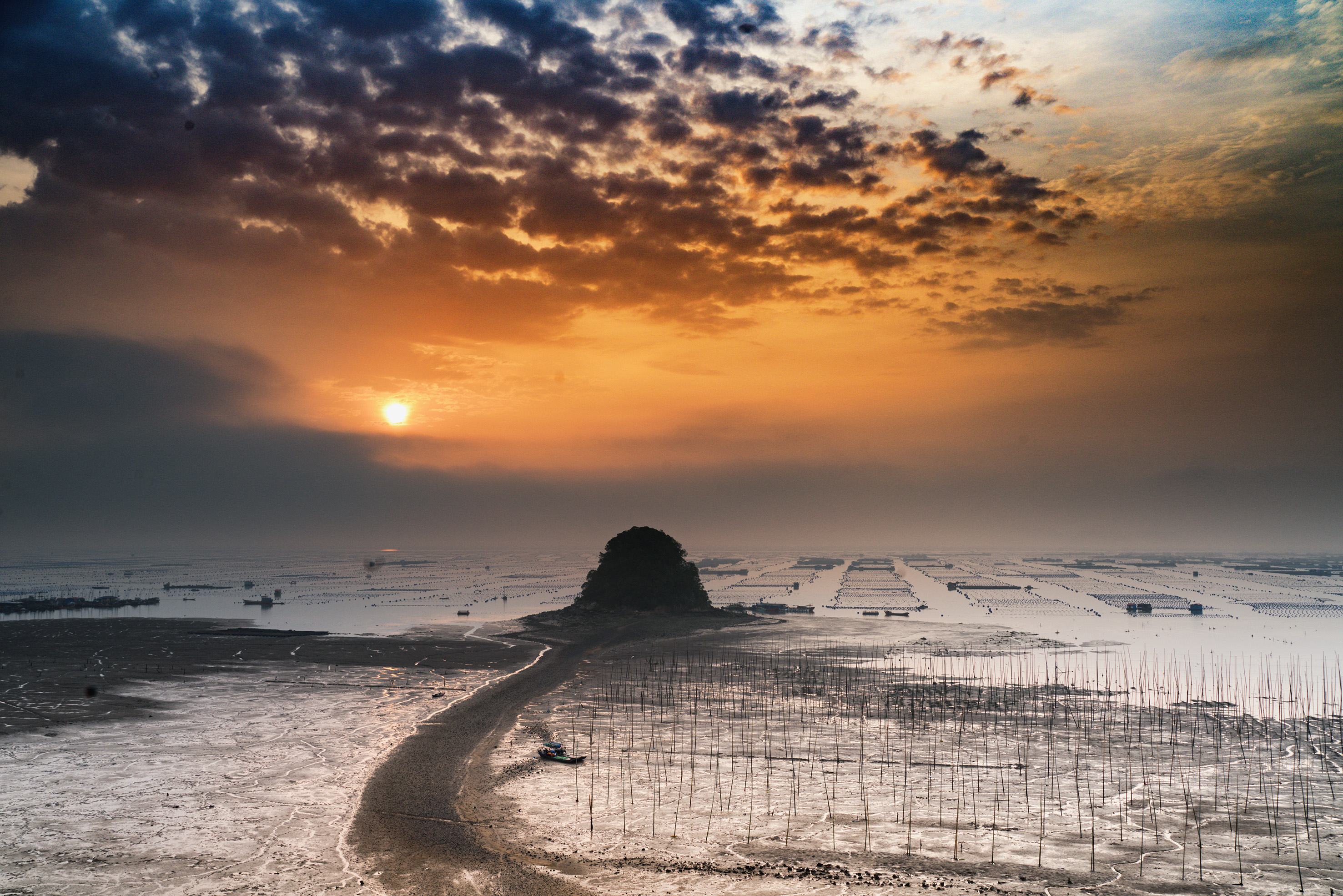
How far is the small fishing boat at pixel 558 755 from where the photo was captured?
4253cm

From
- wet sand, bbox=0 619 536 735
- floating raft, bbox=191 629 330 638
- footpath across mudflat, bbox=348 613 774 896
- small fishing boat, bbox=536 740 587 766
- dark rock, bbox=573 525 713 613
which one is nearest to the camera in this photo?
footpath across mudflat, bbox=348 613 774 896

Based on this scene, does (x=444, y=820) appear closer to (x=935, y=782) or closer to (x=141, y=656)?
(x=935, y=782)

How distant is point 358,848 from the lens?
103 ft

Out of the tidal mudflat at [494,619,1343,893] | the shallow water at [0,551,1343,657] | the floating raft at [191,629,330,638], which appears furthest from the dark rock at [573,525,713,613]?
the tidal mudflat at [494,619,1343,893]

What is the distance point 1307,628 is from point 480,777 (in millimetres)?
119430

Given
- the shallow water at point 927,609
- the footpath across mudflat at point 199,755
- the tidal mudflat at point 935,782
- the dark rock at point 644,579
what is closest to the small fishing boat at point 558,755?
the tidal mudflat at point 935,782

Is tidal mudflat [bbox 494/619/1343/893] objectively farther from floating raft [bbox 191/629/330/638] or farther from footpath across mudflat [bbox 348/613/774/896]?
floating raft [bbox 191/629/330/638]

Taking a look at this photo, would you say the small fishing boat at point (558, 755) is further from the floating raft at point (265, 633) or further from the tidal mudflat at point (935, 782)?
the floating raft at point (265, 633)

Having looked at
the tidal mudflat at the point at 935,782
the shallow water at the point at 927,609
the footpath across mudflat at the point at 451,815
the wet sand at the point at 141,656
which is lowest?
the shallow water at the point at 927,609

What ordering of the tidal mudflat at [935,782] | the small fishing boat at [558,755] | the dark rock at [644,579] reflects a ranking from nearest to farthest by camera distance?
the tidal mudflat at [935,782] → the small fishing boat at [558,755] → the dark rock at [644,579]

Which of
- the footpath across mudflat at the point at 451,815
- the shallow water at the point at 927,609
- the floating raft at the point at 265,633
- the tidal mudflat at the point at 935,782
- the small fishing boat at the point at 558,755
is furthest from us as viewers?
the shallow water at the point at 927,609

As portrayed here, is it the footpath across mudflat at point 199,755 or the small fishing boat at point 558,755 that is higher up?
the small fishing boat at point 558,755

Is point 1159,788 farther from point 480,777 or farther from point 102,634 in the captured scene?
point 102,634

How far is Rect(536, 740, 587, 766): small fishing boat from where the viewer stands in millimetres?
42531
